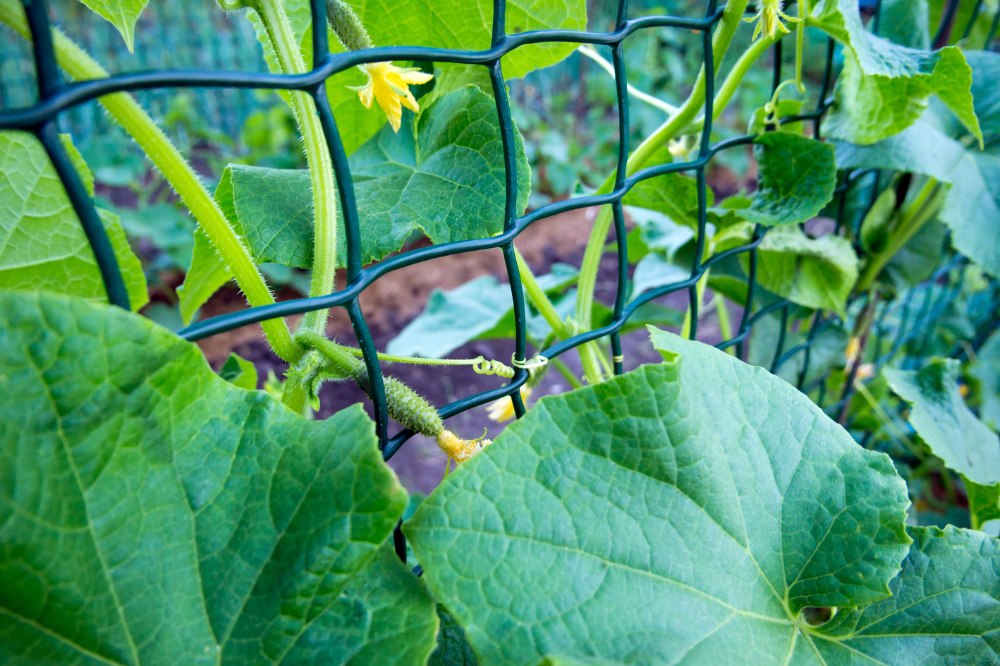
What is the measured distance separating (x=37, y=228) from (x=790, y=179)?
76 cm

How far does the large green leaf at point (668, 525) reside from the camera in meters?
0.42

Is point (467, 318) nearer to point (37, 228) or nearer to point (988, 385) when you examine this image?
point (37, 228)

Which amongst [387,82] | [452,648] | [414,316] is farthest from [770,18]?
[414,316]

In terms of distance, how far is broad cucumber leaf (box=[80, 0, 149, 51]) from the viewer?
1.51 ft

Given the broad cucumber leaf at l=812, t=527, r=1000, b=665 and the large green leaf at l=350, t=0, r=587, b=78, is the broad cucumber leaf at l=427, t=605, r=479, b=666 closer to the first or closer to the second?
the broad cucumber leaf at l=812, t=527, r=1000, b=665

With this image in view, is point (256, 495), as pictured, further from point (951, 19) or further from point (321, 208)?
point (951, 19)

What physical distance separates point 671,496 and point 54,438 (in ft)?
1.20

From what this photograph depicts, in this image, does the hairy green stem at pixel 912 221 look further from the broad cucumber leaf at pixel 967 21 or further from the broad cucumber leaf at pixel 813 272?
the broad cucumber leaf at pixel 967 21

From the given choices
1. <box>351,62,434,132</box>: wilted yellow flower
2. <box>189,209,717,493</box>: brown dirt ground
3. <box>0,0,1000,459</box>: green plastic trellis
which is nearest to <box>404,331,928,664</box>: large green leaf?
<box>0,0,1000,459</box>: green plastic trellis

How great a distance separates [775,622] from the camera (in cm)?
50

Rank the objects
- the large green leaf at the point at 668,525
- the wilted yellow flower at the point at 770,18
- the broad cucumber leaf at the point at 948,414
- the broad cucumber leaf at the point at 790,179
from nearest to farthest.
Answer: the large green leaf at the point at 668,525, the wilted yellow flower at the point at 770,18, the broad cucumber leaf at the point at 790,179, the broad cucumber leaf at the point at 948,414

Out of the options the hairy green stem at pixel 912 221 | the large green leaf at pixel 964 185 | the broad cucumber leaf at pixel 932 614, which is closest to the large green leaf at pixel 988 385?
the hairy green stem at pixel 912 221

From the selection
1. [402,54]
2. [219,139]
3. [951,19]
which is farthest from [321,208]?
[219,139]

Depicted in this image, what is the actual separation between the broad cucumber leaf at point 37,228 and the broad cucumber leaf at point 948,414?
0.96m
